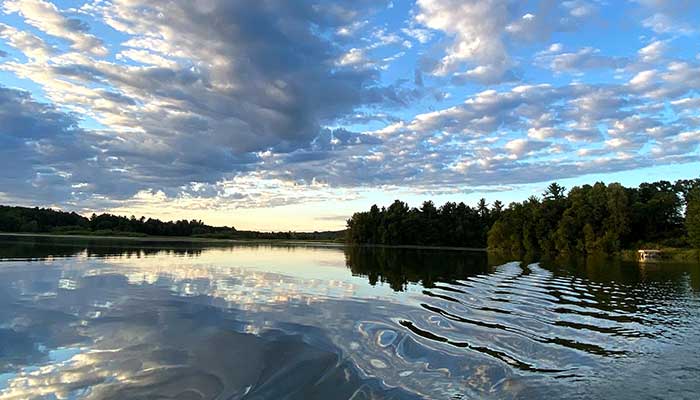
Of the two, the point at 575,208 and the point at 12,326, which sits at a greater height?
the point at 575,208

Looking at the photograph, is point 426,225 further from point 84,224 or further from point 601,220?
point 84,224

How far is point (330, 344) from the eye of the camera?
11.4 meters

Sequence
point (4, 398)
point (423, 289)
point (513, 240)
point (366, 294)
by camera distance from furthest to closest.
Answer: point (513, 240)
point (423, 289)
point (366, 294)
point (4, 398)

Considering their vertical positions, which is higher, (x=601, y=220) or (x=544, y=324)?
(x=601, y=220)

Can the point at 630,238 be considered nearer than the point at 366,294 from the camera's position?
No

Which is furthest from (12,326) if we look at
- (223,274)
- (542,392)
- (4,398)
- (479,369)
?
(223,274)

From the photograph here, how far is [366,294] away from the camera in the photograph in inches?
848

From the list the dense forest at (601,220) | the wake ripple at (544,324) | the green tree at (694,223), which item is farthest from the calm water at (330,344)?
the dense forest at (601,220)

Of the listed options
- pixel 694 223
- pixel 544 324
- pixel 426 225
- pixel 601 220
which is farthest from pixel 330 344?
pixel 426 225

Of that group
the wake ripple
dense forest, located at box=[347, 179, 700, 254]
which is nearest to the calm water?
the wake ripple

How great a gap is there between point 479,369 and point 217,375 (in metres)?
5.16

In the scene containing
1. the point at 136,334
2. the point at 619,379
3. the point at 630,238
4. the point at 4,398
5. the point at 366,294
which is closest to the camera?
the point at 4,398

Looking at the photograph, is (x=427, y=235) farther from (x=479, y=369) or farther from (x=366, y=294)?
(x=479, y=369)

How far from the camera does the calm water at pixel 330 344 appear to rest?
324 inches
